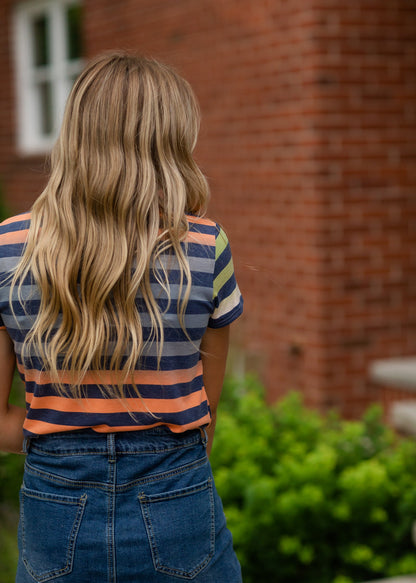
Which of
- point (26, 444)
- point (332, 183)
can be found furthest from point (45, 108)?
point (26, 444)

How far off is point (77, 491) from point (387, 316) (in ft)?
12.2

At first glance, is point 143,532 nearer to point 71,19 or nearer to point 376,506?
point 376,506

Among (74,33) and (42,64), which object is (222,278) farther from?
(42,64)

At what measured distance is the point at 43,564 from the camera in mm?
1812

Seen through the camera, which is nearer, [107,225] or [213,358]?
[107,225]

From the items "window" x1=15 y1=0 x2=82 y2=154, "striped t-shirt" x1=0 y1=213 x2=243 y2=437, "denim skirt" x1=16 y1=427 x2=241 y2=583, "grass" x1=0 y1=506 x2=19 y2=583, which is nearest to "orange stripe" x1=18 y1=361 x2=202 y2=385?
"striped t-shirt" x1=0 y1=213 x2=243 y2=437

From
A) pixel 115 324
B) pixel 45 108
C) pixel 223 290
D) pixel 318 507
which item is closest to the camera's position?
pixel 115 324

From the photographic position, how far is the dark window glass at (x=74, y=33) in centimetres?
864

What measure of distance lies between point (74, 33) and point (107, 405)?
Answer: 7681 mm

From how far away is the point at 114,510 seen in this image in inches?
69.4

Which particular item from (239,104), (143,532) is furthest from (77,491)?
(239,104)

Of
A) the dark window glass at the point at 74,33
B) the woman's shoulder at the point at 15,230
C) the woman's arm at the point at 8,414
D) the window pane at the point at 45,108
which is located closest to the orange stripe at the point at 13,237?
the woman's shoulder at the point at 15,230

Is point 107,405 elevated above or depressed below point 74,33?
below

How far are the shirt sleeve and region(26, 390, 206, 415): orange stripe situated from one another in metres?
0.20
